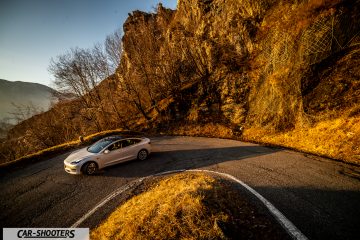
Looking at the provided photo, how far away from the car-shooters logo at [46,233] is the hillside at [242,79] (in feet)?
36.9

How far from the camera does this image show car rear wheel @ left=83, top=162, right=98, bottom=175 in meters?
9.79

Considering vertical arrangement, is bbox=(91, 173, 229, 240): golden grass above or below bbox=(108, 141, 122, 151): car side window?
below

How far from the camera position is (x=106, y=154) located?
10.4 meters

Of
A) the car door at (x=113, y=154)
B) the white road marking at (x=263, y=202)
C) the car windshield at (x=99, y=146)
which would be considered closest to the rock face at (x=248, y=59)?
the white road marking at (x=263, y=202)

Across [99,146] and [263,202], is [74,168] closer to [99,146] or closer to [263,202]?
[99,146]

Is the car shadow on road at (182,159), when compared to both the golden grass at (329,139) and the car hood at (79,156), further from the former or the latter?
the golden grass at (329,139)

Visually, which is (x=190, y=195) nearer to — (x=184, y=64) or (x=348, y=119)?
(x=348, y=119)

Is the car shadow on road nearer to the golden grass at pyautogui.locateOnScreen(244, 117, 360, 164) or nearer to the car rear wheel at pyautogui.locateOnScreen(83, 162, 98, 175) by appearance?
the car rear wheel at pyautogui.locateOnScreen(83, 162, 98, 175)

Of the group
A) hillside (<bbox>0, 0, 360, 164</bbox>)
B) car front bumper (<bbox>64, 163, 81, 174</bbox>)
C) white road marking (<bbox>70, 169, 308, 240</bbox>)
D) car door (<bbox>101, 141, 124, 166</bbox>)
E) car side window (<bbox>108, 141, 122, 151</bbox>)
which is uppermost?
hillside (<bbox>0, 0, 360, 164</bbox>)

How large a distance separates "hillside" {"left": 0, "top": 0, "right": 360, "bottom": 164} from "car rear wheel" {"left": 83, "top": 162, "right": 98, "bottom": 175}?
423 inches

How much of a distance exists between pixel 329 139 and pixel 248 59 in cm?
1353

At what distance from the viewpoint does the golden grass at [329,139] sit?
9.82m

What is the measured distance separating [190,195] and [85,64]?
82.6 feet

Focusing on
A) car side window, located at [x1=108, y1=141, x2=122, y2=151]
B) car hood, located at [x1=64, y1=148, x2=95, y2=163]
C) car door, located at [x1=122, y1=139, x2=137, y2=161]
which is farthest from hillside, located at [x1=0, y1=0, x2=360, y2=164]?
car hood, located at [x1=64, y1=148, x2=95, y2=163]
